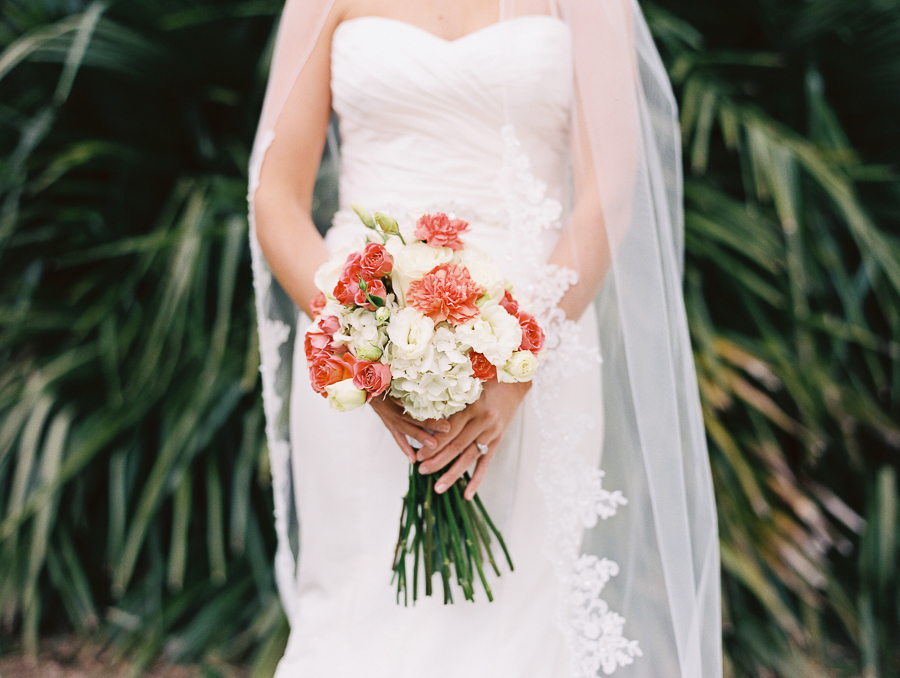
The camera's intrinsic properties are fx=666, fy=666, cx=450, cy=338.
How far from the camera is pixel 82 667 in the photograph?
2.14 metres

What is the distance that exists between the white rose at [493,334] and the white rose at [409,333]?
0.05m

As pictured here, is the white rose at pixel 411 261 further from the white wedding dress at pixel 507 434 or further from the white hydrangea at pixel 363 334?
the white wedding dress at pixel 507 434

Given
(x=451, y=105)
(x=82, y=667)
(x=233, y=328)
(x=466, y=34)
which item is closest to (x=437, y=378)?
(x=451, y=105)

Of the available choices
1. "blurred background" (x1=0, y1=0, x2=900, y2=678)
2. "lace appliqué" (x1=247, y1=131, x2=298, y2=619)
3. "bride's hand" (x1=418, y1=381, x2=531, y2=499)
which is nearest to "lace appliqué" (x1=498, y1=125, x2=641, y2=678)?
"bride's hand" (x1=418, y1=381, x2=531, y2=499)

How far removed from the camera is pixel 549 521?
1163 mm

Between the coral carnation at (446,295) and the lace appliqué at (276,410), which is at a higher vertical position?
the coral carnation at (446,295)

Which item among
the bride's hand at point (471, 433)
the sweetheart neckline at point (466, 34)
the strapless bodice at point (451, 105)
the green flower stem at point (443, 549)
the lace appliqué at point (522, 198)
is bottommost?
the green flower stem at point (443, 549)

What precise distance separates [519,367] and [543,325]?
225 millimetres

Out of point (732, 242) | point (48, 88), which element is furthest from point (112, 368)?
point (732, 242)

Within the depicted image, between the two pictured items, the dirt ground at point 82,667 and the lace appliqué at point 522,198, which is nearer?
the lace appliqué at point 522,198

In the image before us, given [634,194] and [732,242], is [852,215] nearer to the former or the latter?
[732,242]

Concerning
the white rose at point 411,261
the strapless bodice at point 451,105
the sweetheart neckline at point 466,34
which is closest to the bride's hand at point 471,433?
the white rose at point 411,261

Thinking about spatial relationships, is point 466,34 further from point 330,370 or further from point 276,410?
point 276,410

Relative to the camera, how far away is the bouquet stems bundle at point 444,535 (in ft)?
3.54
